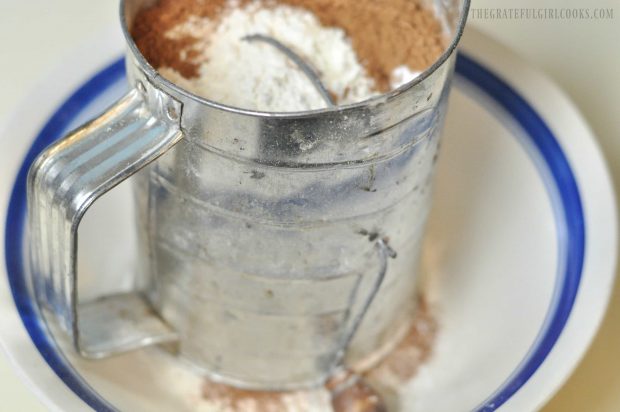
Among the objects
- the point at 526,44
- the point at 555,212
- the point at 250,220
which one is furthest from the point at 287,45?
the point at 526,44

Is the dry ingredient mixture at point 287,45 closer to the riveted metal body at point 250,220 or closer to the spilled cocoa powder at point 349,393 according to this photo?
the riveted metal body at point 250,220

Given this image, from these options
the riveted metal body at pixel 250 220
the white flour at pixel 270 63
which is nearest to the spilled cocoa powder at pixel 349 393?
the riveted metal body at pixel 250 220

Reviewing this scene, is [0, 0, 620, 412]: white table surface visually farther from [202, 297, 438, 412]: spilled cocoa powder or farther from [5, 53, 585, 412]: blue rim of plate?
[202, 297, 438, 412]: spilled cocoa powder

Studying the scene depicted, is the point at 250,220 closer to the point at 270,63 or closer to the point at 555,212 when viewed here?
the point at 270,63

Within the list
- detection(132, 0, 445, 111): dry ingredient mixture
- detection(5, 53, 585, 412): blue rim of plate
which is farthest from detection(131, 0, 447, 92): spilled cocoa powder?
detection(5, 53, 585, 412): blue rim of plate

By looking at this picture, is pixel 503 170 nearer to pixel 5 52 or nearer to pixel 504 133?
pixel 504 133
